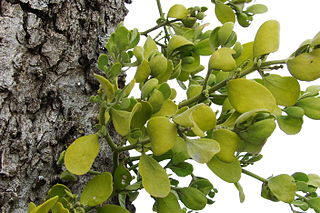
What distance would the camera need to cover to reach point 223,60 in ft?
1.78

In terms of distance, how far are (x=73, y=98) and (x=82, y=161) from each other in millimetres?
170

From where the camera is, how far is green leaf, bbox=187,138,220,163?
1.59 ft

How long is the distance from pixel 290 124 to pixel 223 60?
0.40 feet

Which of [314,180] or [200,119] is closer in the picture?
[200,119]

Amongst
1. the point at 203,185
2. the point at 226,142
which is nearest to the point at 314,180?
the point at 203,185

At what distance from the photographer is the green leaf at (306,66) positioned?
20.1 inches

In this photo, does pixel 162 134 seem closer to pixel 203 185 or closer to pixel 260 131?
pixel 260 131

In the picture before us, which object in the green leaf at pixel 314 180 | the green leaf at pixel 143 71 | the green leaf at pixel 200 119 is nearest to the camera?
the green leaf at pixel 200 119

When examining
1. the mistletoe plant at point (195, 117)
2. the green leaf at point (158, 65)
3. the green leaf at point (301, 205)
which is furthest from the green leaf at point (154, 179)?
the green leaf at point (301, 205)

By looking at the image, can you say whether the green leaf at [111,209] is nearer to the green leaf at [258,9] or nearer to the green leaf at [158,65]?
the green leaf at [158,65]

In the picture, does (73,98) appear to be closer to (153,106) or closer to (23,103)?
(23,103)

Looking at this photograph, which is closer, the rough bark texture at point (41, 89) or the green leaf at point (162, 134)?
the green leaf at point (162, 134)

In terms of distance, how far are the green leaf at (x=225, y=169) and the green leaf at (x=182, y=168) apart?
0.34 ft

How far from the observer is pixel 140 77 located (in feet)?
1.91
